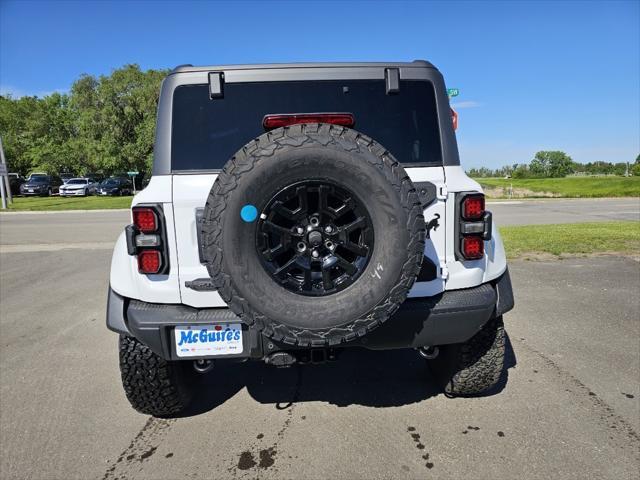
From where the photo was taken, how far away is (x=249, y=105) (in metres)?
2.39

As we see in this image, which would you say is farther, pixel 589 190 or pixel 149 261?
pixel 589 190

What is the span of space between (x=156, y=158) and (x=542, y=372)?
314cm

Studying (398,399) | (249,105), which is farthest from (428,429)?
(249,105)

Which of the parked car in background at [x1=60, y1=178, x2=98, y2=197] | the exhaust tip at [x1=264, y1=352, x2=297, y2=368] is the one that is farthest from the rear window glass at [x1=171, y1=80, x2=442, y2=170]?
the parked car in background at [x1=60, y1=178, x2=98, y2=197]

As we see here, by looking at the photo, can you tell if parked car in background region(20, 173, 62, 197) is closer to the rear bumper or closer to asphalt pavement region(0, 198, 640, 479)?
asphalt pavement region(0, 198, 640, 479)

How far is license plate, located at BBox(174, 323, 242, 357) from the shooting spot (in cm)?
216

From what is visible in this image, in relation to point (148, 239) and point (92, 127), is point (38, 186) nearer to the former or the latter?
point (92, 127)

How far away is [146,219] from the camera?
2.15 m

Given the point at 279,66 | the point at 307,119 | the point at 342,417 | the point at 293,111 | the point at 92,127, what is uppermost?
the point at 92,127

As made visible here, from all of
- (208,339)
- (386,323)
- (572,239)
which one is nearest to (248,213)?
(208,339)

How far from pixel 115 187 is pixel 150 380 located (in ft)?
116

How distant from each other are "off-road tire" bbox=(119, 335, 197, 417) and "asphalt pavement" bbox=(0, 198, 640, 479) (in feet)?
0.46

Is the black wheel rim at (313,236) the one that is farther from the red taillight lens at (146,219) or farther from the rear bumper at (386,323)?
the red taillight lens at (146,219)

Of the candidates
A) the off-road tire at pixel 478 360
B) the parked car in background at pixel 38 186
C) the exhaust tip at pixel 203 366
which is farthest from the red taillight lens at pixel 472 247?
the parked car in background at pixel 38 186
